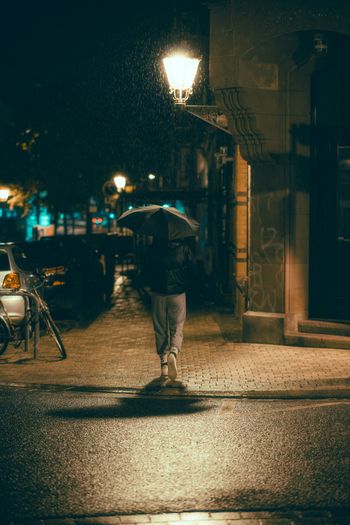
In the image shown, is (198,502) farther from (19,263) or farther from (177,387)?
(19,263)

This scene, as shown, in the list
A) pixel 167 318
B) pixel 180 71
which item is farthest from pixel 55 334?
pixel 180 71

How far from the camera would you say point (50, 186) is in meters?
37.5

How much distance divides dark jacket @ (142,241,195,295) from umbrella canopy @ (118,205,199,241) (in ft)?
0.67

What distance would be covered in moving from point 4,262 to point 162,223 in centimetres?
493

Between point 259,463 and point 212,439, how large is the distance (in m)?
0.77

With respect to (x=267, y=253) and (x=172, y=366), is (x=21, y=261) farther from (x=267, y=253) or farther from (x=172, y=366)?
(x=172, y=366)

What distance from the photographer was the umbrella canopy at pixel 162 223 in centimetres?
883

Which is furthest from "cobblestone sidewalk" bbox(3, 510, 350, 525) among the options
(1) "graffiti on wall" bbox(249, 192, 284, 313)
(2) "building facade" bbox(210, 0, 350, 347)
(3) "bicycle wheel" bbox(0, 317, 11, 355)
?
(1) "graffiti on wall" bbox(249, 192, 284, 313)

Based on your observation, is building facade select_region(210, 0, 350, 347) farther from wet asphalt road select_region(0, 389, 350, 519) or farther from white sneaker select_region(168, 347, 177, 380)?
wet asphalt road select_region(0, 389, 350, 519)

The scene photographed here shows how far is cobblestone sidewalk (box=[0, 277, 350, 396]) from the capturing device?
8.74 m

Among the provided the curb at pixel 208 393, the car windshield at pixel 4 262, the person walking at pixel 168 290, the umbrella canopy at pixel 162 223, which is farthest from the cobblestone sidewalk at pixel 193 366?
the umbrella canopy at pixel 162 223

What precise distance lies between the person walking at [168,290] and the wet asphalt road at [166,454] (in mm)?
950

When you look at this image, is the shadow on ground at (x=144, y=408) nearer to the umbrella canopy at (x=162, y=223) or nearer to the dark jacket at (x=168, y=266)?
the dark jacket at (x=168, y=266)

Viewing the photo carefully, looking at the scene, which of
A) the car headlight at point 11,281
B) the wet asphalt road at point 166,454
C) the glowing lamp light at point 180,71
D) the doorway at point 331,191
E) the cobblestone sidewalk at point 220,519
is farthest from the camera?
the car headlight at point 11,281
